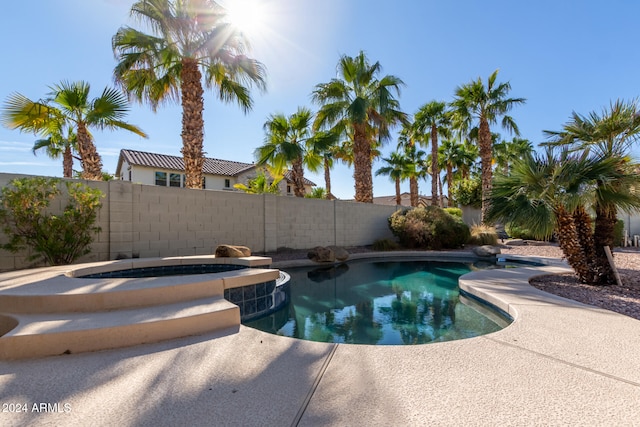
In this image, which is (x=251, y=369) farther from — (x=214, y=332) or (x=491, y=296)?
(x=491, y=296)

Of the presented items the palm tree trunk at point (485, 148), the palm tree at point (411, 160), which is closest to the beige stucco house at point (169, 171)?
the palm tree at point (411, 160)

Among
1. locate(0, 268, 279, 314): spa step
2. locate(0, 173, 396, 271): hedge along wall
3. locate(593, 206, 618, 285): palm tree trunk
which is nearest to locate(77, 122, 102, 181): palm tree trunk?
locate(0, 173, 396, 271): hedge along wall

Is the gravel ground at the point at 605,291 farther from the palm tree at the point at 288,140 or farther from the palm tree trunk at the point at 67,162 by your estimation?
the palm tree trunk at the point at 67,162

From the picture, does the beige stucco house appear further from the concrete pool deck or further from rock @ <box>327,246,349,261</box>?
the concrete pool deck

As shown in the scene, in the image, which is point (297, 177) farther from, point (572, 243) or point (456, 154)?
point (456, 154)

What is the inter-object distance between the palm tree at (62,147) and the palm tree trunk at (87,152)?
26.3 feet

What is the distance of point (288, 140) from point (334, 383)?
12.7m

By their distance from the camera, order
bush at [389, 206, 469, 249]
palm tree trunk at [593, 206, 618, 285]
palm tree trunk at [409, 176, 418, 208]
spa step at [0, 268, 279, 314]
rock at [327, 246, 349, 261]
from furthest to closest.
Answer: palm tree trunk at [409, 176, 418, 208] → bush at [389, 206, 469, 249] → rock at [327, 246, 349, 261] → palm tree trunk at [593, 206, 618, 285] → spa step at [0, 268, 279, 314]

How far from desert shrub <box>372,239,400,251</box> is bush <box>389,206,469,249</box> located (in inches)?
22.3

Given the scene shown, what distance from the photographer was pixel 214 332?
10.7ft

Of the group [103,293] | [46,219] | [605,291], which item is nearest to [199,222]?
[46,219]

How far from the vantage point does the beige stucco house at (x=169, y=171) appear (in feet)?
66.6

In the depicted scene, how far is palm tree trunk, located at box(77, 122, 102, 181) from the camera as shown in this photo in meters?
9.02

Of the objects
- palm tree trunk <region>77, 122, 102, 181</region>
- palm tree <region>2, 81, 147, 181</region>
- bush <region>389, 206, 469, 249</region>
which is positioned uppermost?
palm tree <region>2, 81, 147, 181</region>
